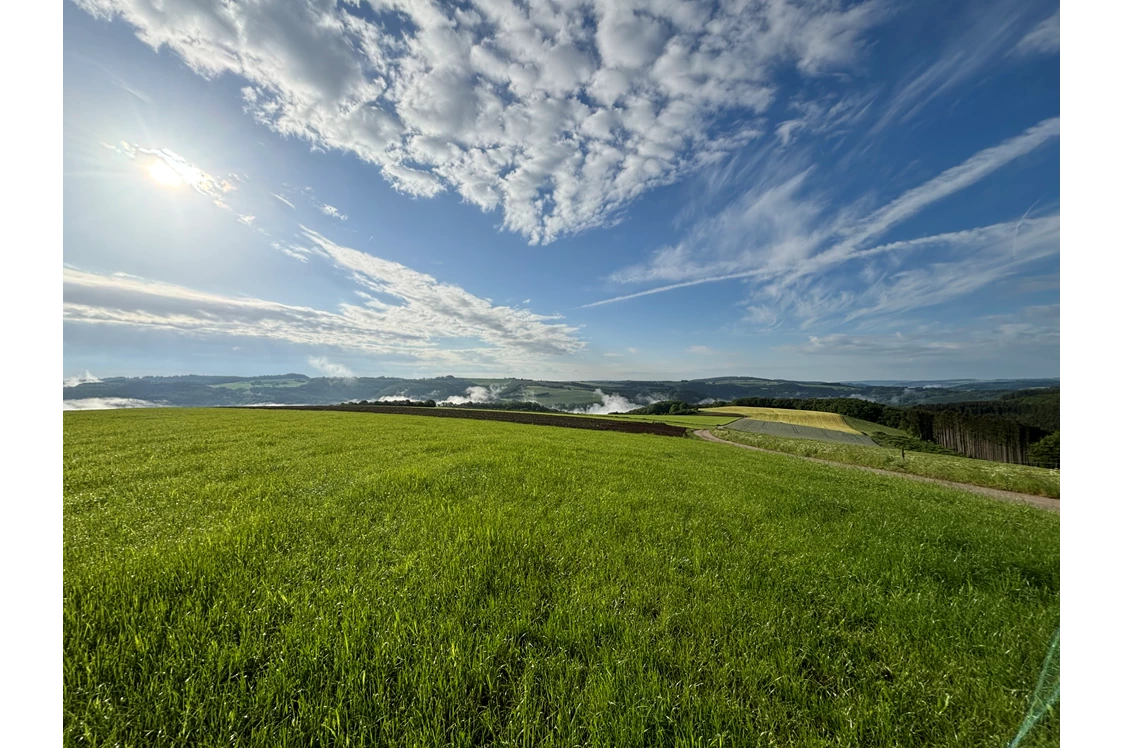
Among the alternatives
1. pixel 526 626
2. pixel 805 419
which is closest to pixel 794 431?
pixel 805 419

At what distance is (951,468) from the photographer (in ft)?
78.4

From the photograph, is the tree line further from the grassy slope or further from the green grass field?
the green grass field

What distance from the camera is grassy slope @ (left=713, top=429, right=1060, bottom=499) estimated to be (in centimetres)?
2039

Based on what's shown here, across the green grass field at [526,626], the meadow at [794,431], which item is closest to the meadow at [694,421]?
the meadow at [794,431]

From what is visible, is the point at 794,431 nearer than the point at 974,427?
No

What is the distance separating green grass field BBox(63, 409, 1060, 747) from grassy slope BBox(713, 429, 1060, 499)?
71.9ft

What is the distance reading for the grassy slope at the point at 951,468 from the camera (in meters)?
20.4

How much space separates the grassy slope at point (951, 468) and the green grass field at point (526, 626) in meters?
21.9

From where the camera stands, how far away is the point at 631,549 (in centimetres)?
551

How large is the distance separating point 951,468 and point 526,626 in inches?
1356

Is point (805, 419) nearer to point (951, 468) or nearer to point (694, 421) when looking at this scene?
point (694, 421)

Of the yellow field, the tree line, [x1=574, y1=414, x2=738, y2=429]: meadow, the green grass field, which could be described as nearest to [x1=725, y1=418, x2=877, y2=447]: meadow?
the yellow field
